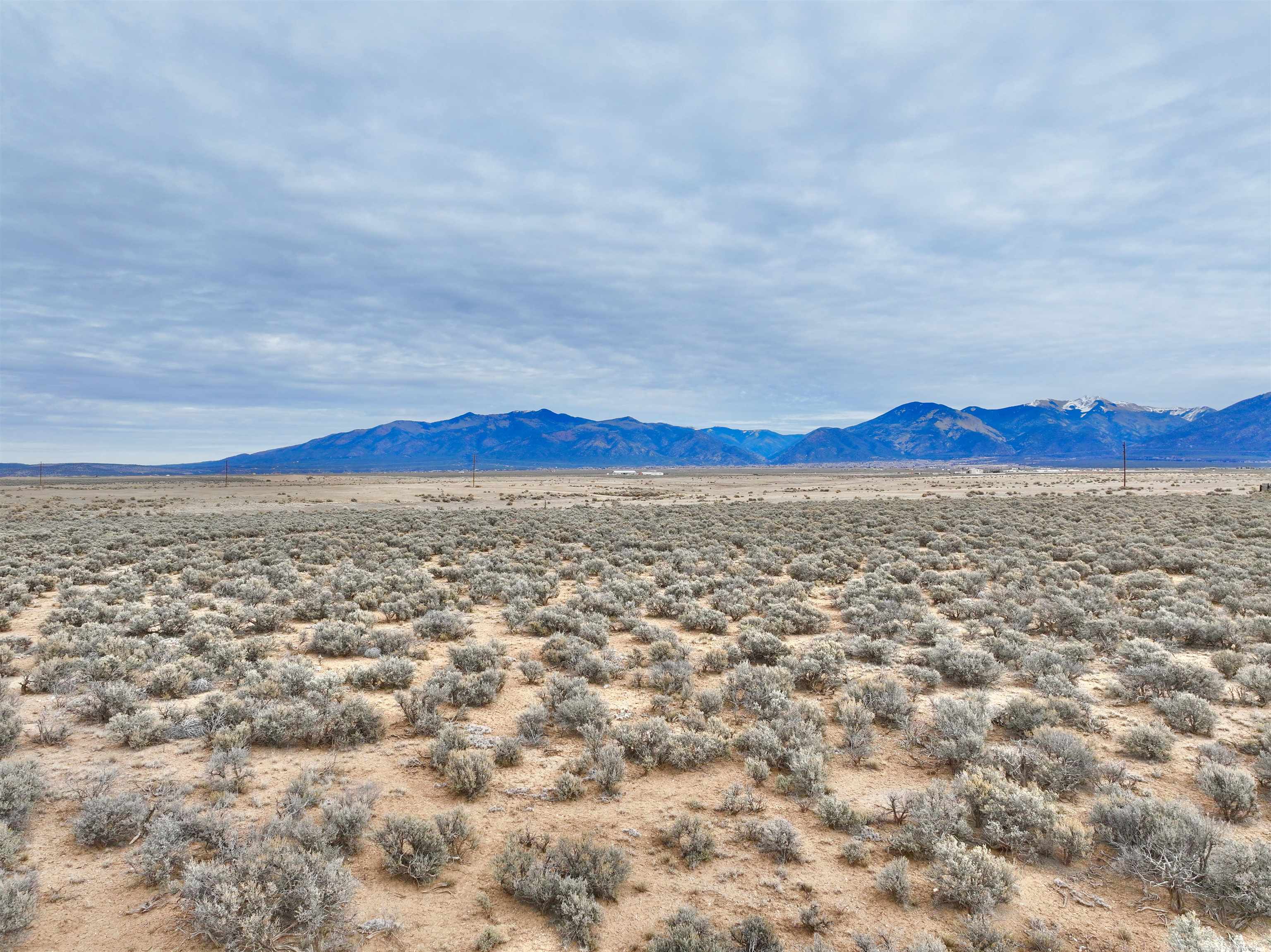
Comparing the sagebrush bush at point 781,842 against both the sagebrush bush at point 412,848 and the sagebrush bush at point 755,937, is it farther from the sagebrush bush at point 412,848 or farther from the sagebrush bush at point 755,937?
the sagebrush bush at point 412,848

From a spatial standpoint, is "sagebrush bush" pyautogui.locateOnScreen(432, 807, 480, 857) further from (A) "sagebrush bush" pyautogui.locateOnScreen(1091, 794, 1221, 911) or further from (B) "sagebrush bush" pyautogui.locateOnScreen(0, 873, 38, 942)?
(A) "sagebrush bush" pyautogui.locateOnScreen(1091, 794, 1221, 911)

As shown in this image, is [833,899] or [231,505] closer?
[833,899]

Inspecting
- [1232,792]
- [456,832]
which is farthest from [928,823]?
[456,832]

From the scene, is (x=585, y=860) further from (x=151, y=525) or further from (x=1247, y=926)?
(x=151, y=525)

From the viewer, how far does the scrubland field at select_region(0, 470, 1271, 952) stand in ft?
13.6

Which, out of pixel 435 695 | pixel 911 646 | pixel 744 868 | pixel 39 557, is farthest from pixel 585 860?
pixel 39 557

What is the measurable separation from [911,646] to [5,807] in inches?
460

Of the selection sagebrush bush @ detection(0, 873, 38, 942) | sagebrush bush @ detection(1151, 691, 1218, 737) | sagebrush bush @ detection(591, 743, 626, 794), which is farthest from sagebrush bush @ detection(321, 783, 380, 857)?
sagebrush bush @ detection(1151, 691, 1218, 737)

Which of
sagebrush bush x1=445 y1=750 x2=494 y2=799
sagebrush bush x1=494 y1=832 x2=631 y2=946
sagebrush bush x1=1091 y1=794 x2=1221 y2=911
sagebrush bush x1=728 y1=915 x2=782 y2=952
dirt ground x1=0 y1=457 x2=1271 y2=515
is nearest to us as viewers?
sagebrush bush x1=728 y1=915 x2=782 y2=952

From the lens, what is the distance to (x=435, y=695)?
7660 mm

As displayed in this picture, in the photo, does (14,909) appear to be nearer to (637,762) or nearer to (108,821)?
(108,821)

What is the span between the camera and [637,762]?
647cm

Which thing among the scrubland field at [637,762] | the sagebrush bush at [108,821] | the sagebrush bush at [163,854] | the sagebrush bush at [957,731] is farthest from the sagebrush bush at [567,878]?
the sagebrush bush at [957,731]

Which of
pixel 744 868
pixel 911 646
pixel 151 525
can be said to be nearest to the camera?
pixel 744 868
